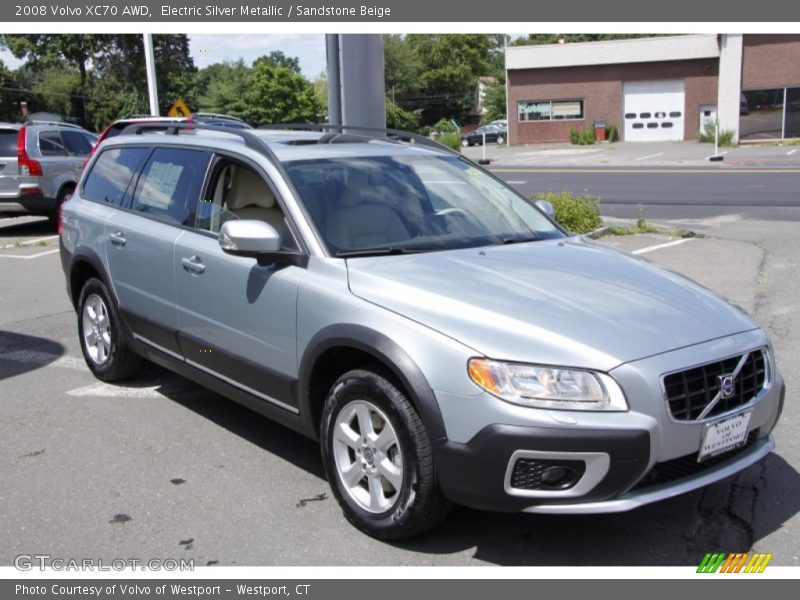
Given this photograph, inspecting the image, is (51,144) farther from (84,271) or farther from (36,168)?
(84,271)

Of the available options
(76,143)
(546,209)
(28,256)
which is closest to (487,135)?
(76,143)

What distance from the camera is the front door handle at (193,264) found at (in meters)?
4.81

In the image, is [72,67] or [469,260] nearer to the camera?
[469,260]

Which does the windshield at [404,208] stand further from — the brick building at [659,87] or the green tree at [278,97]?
the green tree at [278,97]

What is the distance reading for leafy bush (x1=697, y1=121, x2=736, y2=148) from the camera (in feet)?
138

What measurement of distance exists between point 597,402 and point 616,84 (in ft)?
162

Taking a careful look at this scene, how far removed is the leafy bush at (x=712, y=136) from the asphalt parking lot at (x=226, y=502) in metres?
38.7

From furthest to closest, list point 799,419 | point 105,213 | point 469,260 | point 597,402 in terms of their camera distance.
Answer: point 105,213, point 799,419, point 469,260, point 597,402

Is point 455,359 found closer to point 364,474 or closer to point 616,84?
point 364,474

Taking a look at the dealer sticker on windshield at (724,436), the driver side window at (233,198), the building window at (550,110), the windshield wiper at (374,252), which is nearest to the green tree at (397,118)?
the building window at (550,110)

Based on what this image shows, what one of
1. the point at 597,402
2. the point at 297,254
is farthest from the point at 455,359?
the point at 297,254

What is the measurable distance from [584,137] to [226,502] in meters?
47.9

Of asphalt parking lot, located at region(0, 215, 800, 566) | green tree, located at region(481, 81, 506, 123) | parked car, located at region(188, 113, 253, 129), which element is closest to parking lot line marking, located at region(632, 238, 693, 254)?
asphalt parking lot, located at region(0, 215, 800, 566)

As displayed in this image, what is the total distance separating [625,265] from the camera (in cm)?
447
